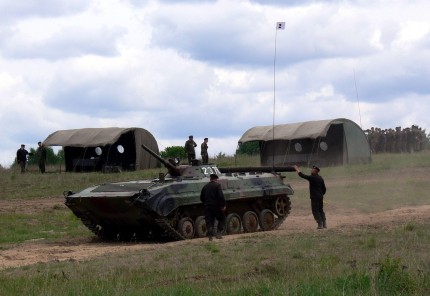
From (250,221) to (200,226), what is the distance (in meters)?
2.33

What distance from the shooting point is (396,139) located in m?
51.5

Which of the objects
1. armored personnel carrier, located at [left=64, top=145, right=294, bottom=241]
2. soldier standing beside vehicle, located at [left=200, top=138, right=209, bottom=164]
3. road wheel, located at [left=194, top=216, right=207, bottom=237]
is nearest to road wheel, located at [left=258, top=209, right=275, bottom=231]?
armored personnel carrier, located at [left=64, top=145, right=294, bottom=241]

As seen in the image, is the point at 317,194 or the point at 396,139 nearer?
the point at 317,194

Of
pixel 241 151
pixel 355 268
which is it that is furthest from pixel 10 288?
pixel 241 151

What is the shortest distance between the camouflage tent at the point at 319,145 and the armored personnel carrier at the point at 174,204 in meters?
18.0

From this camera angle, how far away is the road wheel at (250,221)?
24469mm

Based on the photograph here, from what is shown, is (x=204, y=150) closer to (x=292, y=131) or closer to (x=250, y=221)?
(x=292, y=131)

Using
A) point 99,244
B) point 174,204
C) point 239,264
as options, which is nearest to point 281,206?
point 174,204

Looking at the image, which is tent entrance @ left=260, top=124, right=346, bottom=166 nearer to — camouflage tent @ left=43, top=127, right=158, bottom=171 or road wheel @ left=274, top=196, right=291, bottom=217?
camouflage tent @ left=43, top=127, right=158, bottom=171

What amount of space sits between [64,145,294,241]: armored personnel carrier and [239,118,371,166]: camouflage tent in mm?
18035

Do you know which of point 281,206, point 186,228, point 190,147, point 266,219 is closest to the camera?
point 186,228

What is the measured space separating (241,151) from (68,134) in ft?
48.0

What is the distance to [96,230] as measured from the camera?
2358 centimetres

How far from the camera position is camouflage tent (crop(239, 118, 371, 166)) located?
4369 cm
